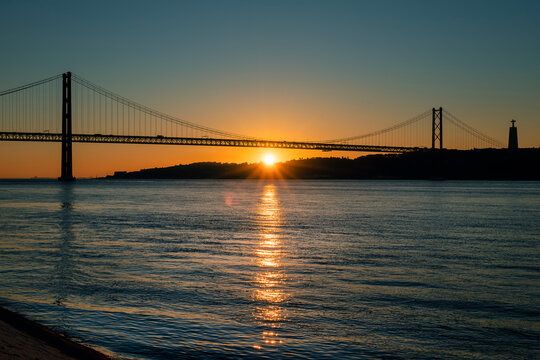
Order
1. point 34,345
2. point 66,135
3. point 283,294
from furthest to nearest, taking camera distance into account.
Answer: point 66,135 < point 283,294 < point 34,345

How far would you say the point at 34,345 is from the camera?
544 centimetres

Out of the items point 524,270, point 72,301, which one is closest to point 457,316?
point 524,270

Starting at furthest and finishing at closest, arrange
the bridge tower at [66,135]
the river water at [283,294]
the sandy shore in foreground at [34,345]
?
the bridge tower at [66,135] → the river water at [283,294] → the sandy shore in foreground at [34,345]

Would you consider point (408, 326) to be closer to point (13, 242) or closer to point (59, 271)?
point (59, 271)

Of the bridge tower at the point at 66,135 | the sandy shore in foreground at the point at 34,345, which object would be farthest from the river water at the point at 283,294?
the bridge tower at the point at 66,135

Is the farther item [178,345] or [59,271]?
[59,271]

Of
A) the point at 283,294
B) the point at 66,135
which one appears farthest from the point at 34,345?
the point at 66,135

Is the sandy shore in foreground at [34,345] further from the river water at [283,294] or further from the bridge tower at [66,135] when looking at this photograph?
the bridge tower at [66,135]

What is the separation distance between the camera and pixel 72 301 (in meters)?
8.41

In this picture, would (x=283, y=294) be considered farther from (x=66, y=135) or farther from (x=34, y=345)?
(x=66, y=135)

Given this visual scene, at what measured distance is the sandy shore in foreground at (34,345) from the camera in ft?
16.5

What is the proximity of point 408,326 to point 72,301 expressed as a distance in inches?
205

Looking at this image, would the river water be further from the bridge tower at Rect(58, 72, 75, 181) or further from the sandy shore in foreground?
the bridge tower at Rect(58, 72, 75, 181)

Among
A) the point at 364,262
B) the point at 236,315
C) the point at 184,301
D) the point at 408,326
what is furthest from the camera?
the point at 364,262
